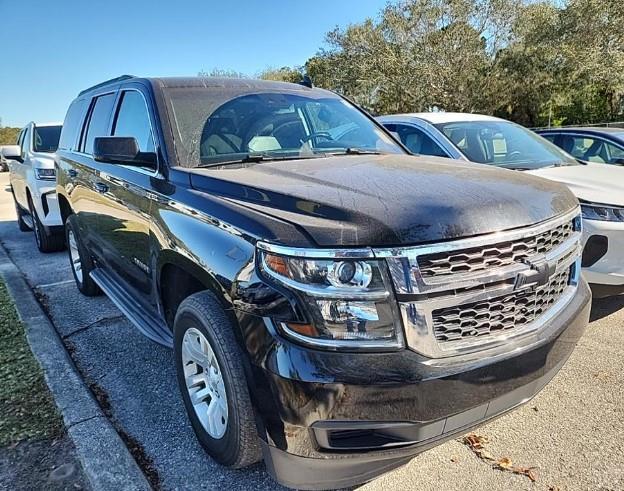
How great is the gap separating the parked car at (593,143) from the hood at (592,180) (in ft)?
6.68

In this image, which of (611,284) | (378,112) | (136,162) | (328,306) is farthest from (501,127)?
(378,112)

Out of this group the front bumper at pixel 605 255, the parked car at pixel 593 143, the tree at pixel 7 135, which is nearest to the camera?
the front bumper at pixel 605 255

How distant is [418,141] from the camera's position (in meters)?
5.57

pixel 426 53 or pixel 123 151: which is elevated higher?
pixel 426 53

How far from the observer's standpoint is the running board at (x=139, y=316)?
2.99m

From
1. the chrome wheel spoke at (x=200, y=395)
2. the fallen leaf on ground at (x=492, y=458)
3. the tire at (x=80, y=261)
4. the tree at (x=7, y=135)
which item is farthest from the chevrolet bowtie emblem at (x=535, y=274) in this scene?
the tree at (x=7, y=135)

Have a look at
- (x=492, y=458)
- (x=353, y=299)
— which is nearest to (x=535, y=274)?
(x=353, y=299)

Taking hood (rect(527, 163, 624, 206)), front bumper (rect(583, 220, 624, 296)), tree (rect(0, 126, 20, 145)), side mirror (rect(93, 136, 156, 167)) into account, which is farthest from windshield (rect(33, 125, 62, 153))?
tree (rect(0, 126, 20, 145))

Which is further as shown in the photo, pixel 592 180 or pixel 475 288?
pixel 592 180

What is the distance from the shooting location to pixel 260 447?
207 cm

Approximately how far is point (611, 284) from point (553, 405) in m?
1.37

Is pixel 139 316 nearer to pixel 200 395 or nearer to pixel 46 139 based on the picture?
pixel 200 395

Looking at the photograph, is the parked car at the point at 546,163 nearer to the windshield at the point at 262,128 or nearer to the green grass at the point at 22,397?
the windshield at the point at 262,128

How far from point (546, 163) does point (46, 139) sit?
7768mm
